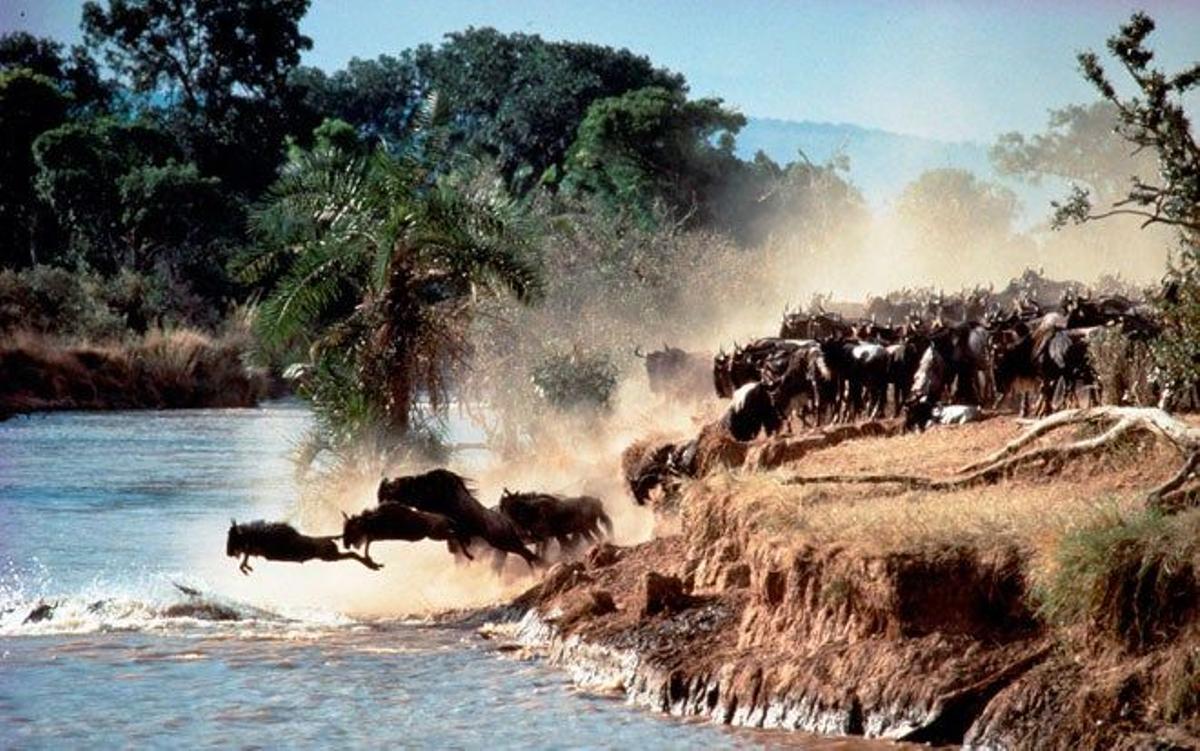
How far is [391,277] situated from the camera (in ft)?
102

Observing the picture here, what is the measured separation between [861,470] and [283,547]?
7044mm

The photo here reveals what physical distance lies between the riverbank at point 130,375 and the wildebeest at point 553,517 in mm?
34259

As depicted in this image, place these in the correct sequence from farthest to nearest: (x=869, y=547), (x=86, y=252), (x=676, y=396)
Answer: (x=86, y=252)
(x=676, y=396)
(x=869, y=547)

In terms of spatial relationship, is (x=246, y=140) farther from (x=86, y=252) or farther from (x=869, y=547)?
(x=869, y=547)

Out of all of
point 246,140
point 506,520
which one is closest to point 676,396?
point 506,520

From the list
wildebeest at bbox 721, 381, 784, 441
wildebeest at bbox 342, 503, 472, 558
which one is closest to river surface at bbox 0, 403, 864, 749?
wildebeest at bbox 342, 503, 472, 558

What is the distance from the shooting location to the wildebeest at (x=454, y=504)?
24.0 metres

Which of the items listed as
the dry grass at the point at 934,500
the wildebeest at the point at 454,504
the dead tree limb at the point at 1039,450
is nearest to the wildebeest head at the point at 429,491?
the wildebeest at the point at 454,504

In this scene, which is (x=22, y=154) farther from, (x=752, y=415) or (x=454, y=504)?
(x=454, y=504)

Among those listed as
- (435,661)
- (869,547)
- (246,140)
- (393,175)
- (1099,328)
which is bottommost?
(435,661)

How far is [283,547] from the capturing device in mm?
23547

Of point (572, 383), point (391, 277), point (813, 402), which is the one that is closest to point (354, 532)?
point (813, 402)

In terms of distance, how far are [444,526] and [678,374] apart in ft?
54.5

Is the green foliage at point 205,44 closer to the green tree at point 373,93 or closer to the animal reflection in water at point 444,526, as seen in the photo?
the green tree at point 373,93
